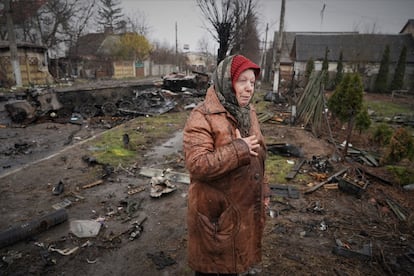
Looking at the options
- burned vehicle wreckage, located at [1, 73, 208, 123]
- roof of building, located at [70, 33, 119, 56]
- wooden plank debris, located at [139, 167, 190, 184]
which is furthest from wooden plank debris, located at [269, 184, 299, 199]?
roof of building, located at [70, 33, 119, 56]

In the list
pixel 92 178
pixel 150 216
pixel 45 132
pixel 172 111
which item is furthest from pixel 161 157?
pixel 172 111

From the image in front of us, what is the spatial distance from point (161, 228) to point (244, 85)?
276cm

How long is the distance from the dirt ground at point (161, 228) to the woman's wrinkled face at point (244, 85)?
2.13m

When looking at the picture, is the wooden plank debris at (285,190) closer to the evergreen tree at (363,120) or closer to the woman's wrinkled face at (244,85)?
the woman's wrinkled face at (244,85)

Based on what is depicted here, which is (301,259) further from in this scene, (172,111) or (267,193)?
(172,111)

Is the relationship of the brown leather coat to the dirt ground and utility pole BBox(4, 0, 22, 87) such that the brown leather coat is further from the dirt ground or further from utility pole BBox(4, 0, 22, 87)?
utility pole BBox(4, 0, 22, 87)

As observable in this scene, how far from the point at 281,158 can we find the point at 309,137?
8.13 ft

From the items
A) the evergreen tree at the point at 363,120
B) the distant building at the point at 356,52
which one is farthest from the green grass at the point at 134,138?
the distant building at the point at 356,52

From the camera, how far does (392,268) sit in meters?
3.01

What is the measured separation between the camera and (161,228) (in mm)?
3770

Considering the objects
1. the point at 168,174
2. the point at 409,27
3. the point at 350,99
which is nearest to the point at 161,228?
the point at 168,174

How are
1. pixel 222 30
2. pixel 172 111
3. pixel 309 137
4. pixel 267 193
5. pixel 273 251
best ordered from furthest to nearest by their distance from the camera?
1. pixel 172 111
2. pixel 222 30
3. pixel 309 137
4. pixel 273 251
5. pixel 267 193

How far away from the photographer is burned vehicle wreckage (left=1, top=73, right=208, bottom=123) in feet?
34.2

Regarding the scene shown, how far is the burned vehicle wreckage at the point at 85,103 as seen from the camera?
34.2 feet
